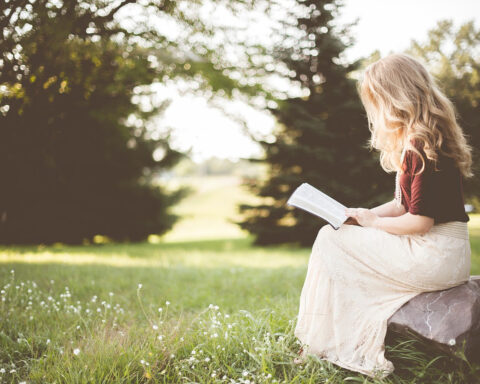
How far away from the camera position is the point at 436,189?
2215mm

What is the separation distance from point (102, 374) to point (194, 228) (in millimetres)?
19702

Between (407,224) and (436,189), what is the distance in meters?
0.26

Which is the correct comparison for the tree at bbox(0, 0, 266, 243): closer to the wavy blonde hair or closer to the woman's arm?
the wavy blonde hair

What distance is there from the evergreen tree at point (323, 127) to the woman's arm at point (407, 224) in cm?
594

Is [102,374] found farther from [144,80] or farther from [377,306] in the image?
[144,80]

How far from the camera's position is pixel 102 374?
2328 millimetres

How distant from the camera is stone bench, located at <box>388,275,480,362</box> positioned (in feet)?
6.79

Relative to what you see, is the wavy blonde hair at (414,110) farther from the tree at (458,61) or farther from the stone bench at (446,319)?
the tree at (458,61)

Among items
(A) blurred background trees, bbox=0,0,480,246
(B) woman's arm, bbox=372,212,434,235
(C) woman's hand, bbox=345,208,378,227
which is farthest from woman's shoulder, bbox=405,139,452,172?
(A) blurred background trees, bbox=0,0,480,246

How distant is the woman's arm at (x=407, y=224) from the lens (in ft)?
7.33

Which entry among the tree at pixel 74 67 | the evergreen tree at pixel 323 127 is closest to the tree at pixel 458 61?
the evergreen tree at pixel 323 127

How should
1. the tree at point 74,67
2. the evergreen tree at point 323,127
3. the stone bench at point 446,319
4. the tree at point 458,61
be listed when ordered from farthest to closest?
the evergreen tree at point 323,127, the tree at point 458,61, the tree at point 74,67, the stone bench at point 446,319

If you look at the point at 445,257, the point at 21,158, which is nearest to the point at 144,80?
the point at 21,158

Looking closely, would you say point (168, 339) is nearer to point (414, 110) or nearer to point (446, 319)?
point (446, 319)
